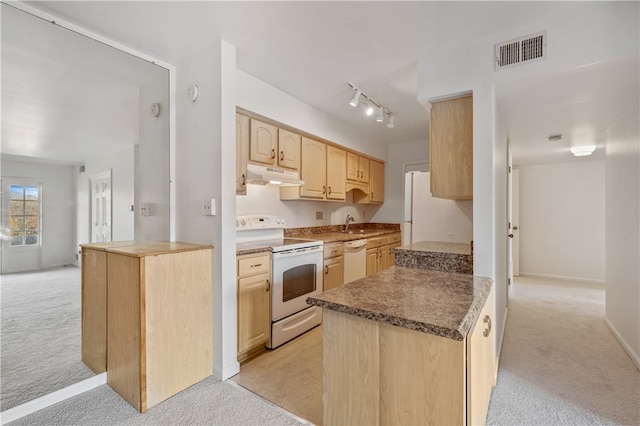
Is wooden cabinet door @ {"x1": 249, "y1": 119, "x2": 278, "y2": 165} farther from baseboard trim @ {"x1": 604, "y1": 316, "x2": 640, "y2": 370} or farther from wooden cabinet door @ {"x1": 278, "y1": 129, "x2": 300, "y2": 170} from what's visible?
baseboard trim @ {"x1": 604, "y1": 316, "x2": 640, "y2": 370}

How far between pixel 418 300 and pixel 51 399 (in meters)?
2.31

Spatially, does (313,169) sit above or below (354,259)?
above

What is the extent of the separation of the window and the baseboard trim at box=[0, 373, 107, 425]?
0.99 meters

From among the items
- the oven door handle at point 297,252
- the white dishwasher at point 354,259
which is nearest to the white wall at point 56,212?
the oven door handle at point 297,252

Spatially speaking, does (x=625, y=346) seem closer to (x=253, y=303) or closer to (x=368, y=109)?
(x=368, y=109)

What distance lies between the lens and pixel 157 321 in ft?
6.34

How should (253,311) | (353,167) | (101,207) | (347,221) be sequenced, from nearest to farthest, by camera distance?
(101,207) → (253,311) → (353,167) → (347,221)

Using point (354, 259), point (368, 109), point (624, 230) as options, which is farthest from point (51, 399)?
point (624, 230)

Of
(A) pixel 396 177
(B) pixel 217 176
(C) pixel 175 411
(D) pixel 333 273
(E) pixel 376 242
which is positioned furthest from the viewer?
(A) pixel 396 177

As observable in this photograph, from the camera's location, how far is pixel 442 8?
1766 mm

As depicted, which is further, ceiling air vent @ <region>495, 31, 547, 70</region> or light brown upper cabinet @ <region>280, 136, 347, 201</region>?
light brown upper cabinet @ <region>280, 136, 347, 201</region>

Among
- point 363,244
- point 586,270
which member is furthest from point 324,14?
point 586,270

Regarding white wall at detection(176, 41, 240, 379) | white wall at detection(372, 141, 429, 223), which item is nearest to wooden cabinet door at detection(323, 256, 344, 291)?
white wall at detection(176, 41, 240, 379)

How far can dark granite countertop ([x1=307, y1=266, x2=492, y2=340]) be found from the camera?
3.81ft
